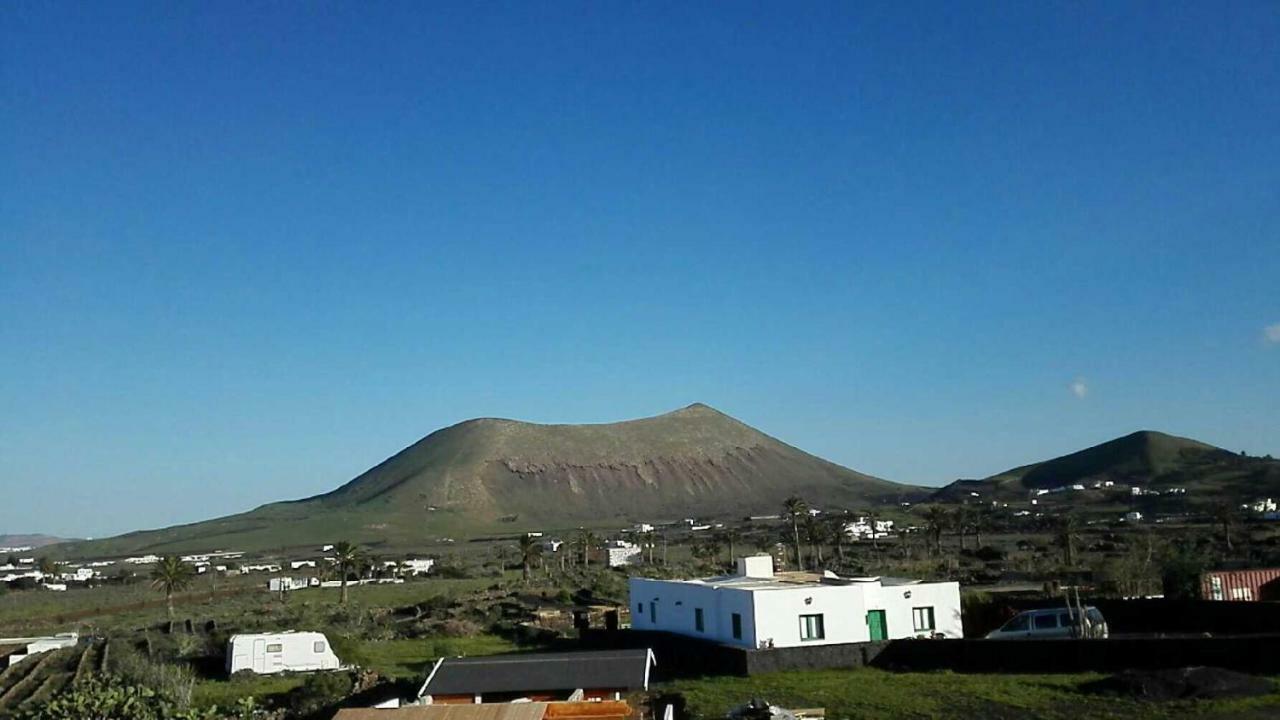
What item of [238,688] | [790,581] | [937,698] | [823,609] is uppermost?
[790,581]

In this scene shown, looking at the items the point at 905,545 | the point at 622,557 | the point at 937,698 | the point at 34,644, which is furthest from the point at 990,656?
the point at 622,557

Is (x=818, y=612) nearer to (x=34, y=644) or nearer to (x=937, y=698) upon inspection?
(x=937, y=698)

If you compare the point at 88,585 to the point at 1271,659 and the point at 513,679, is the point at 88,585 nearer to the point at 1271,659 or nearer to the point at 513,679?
the point at 513,679

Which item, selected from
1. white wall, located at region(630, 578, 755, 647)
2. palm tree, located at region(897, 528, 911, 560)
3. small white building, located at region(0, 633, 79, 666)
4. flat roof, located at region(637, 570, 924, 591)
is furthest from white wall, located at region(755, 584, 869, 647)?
palm tree, located at region(897, 528, 911, 560)

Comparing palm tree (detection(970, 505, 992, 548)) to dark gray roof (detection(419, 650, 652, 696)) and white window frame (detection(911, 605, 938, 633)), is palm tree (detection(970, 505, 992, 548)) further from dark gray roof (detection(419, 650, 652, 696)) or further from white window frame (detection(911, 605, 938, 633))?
dark gray roof (detection(419, 650, 652, 696))

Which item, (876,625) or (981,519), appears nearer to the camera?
(876,625)

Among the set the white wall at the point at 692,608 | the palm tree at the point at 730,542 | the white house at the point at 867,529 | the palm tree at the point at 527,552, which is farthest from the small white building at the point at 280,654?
the white house at the point at 867,529
